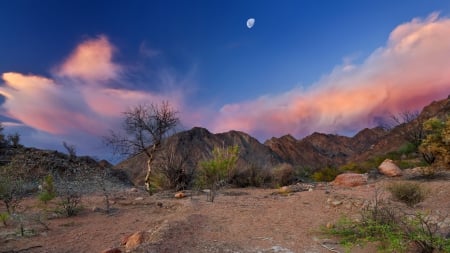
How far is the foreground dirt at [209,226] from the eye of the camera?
6.19 meters

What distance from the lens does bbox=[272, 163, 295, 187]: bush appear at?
16.4 meters

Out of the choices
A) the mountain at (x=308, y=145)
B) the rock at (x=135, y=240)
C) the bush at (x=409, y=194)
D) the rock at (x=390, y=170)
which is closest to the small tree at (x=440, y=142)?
the rock at (x=390, y=170)

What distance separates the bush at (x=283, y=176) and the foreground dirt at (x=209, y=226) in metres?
5.38

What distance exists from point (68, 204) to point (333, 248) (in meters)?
7.06

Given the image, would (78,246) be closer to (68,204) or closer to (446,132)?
(68,204)

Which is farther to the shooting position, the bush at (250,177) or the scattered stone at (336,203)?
the bush at (250,177)

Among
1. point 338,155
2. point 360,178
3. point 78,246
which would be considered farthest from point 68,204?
point 338,155

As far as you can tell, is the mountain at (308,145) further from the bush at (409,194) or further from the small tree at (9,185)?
the bush at (409,194)

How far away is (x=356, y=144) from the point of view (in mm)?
62750

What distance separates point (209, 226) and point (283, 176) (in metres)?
9.78

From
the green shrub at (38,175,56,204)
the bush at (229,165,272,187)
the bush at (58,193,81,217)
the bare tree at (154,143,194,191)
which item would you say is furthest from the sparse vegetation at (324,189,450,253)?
the bare tree at (154,143,194,191)

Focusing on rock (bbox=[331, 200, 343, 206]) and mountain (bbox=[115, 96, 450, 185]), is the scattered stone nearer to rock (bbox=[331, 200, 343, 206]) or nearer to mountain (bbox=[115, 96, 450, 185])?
rock (bbox=[331, 200, 343, 206])

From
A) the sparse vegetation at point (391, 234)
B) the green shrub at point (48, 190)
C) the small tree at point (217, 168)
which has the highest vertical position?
the small tree at point (217, 168)

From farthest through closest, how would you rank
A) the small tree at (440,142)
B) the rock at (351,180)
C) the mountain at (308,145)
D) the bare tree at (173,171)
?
the mountain at (308,145), the bare tree at (173,171), the rock at (351,180), the small tree at (440,142)
